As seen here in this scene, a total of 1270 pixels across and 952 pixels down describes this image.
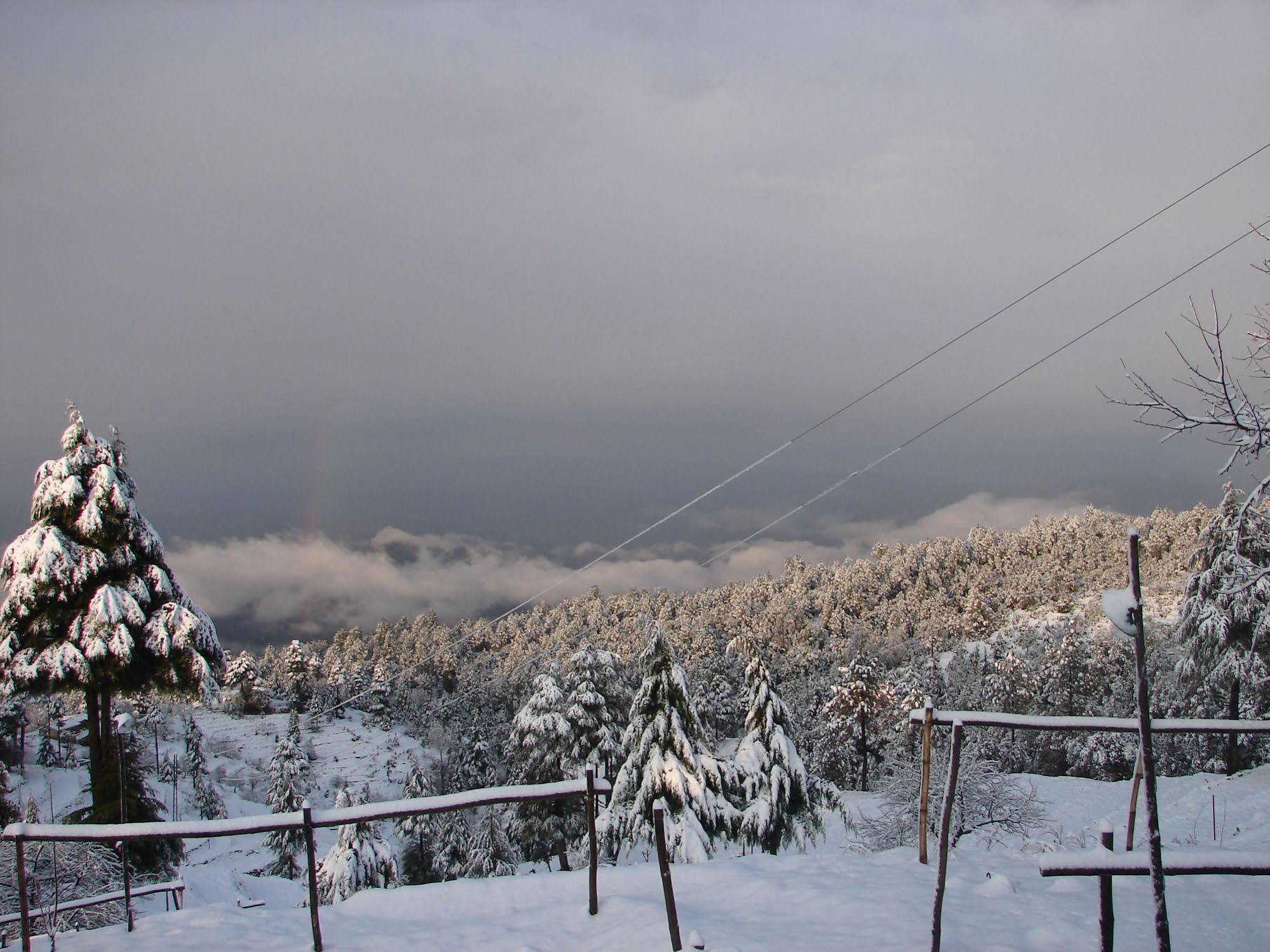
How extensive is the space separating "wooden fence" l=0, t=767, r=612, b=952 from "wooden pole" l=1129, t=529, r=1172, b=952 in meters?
3.98

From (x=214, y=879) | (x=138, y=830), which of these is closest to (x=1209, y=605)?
(x=138, y=830)

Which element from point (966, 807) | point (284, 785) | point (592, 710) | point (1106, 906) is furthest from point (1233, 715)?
point (284, 785)

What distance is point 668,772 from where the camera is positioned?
778 inches

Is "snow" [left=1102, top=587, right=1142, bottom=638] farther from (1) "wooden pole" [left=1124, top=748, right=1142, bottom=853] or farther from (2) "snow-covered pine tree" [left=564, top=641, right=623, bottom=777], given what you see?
(2) "snow-covered pine tree" [left=564, top=641, right=623, bottom=777]

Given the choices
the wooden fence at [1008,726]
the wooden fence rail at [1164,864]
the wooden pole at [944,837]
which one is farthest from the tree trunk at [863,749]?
the wooden fence rail at [1164,864]

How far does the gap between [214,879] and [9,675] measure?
12349 millimetres

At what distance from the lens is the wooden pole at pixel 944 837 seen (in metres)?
5.29

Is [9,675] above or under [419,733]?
above

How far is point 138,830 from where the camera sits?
6.61 m

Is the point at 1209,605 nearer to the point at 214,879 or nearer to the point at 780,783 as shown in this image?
the point at 780,783

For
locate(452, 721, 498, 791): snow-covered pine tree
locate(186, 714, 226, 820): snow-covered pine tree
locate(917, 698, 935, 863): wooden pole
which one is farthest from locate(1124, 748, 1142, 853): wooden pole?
locate(186, 714, 226, 820): snow-covered pine tree

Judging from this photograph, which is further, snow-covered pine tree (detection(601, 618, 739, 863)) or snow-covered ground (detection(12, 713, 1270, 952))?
snow-covered pine tree (detection(601, 618, 739, 863))

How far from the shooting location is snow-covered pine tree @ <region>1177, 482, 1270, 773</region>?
26.0 meters

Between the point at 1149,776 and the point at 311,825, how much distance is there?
6.30 metres
